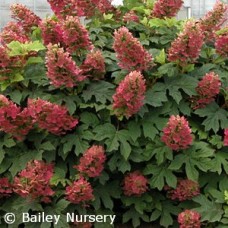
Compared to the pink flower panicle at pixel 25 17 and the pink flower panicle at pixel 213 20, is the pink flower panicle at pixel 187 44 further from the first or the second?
the pink flower panicle at pixel 25 17

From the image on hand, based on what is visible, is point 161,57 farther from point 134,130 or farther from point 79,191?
point 79,191

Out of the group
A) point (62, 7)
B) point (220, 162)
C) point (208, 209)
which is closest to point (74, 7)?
point (62, 7)

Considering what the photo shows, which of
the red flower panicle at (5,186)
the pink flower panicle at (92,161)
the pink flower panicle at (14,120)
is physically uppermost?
the pink flower panicle at (14,120)

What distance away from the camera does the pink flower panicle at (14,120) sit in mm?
2639

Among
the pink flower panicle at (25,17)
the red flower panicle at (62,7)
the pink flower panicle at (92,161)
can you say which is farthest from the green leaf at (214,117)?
the pink flower panicle at (25,17)

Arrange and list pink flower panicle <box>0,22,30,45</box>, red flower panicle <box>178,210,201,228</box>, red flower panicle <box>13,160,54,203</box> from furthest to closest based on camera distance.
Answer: pink flower panicle <box>0,22,30,45</box> → red flower panicle <box>178,210,201,228</box> → red flower panicle <box>13,160,54,203</box>

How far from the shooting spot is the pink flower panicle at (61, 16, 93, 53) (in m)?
2.80

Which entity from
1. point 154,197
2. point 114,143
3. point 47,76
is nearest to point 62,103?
point 47,76

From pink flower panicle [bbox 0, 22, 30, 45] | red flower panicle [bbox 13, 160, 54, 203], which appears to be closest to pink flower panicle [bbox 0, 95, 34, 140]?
red flower panicle [bbox 13, 160, 54, 203]

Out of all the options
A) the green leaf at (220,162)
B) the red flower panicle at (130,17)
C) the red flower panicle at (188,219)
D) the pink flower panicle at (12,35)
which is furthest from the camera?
the red flower panicle at (130,17)

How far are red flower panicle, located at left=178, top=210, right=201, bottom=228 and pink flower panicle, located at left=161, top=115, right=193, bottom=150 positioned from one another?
0.33 meters

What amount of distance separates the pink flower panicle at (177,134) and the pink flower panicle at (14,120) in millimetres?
688

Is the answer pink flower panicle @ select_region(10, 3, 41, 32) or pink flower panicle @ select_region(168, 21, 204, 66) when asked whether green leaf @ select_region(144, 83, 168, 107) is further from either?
pink flower panicle @ select_region(10, 3, 41, 32)

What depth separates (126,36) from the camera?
9.08 ft
